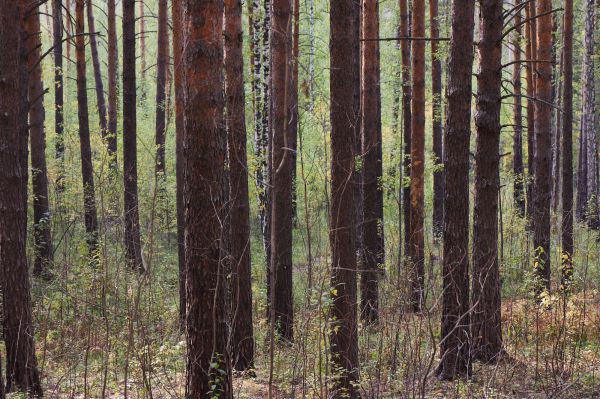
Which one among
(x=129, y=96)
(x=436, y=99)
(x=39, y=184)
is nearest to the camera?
(x=129, y=96)

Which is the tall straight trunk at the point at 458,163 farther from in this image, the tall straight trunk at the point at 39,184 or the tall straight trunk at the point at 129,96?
the tall straight trunk at the point at 39,184

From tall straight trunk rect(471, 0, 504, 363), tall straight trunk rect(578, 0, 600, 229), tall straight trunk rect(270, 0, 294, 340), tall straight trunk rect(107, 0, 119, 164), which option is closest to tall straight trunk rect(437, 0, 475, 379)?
tall straight trunk rect(471, 0, 504, 363)

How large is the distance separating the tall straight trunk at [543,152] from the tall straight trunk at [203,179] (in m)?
7.89

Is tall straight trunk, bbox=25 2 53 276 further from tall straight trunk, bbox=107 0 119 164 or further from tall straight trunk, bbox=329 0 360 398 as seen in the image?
tall straight trunk, bbox=329 0 360 398

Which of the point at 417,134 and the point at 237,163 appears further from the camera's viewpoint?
the point at 417,134

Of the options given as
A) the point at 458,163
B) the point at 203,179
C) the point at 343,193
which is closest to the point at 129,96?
the point at 458,163

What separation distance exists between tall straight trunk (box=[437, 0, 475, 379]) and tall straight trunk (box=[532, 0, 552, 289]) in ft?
15.8

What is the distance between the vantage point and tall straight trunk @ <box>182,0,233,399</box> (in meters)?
5.04

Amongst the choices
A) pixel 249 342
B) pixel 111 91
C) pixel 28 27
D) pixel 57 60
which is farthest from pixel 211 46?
pixel 57 60

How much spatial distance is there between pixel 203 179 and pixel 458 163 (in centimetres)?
325

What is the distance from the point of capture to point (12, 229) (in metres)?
6.21

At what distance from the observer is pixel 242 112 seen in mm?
7945

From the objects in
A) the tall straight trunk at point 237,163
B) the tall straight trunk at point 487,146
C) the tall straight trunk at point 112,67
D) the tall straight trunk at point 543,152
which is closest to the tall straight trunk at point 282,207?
the tall straight trunk at point 237,163

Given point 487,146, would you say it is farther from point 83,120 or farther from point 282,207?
point 83,120
